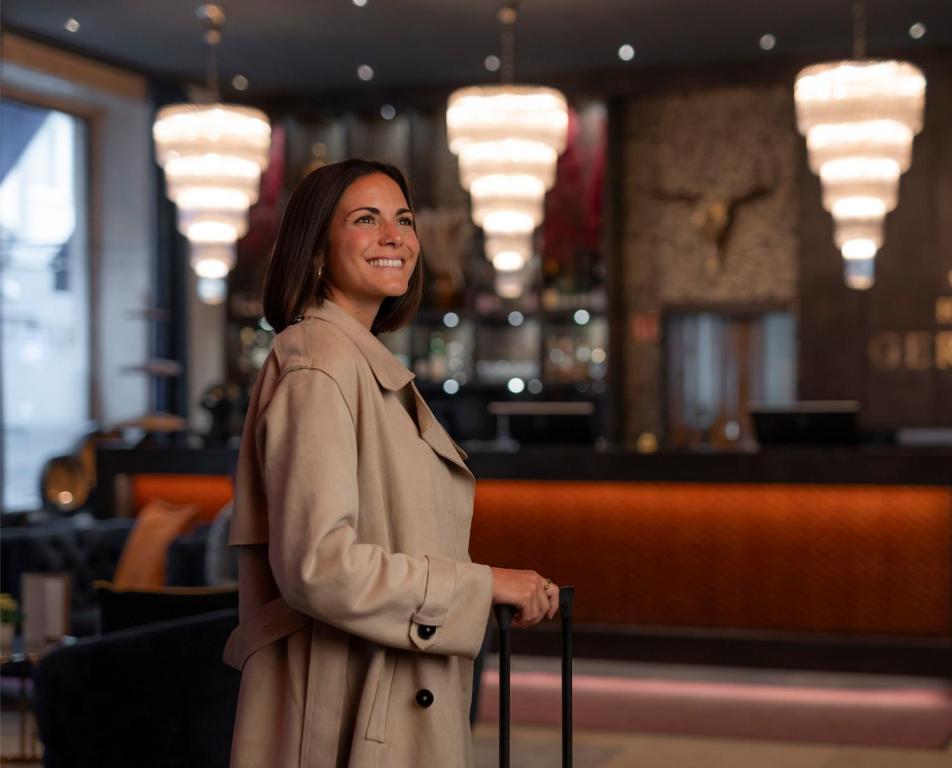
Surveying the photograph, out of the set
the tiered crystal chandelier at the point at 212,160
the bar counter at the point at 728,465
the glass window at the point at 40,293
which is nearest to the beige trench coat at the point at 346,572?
the bar counter at the point at 728,465

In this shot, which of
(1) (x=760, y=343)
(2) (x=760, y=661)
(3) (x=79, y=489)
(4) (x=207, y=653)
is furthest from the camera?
(1) (x=760, y=343)

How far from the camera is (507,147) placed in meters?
7.99

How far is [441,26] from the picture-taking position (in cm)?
1015

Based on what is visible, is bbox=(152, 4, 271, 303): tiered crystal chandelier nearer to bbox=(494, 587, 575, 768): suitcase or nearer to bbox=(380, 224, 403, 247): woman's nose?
bbox=(380, 224, 403, 247): woman's nose

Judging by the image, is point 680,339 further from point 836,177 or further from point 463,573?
point 463,573

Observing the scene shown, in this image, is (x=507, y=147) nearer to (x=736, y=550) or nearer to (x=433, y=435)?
(x=736, y=550)

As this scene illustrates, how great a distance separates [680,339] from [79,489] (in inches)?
201

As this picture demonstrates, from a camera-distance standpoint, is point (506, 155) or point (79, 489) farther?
point (79, 489)

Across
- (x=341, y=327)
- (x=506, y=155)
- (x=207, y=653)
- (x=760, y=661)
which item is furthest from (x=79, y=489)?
(x=341, y=327)

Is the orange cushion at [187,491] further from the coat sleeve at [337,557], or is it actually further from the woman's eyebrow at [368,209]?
the coat sleeve at [337,557]

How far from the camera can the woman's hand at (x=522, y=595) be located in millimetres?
1754

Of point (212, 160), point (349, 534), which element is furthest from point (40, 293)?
point (349, 534)

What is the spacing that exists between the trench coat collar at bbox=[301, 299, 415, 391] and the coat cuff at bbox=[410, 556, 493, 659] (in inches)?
9.8

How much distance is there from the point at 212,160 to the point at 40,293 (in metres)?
3.60
